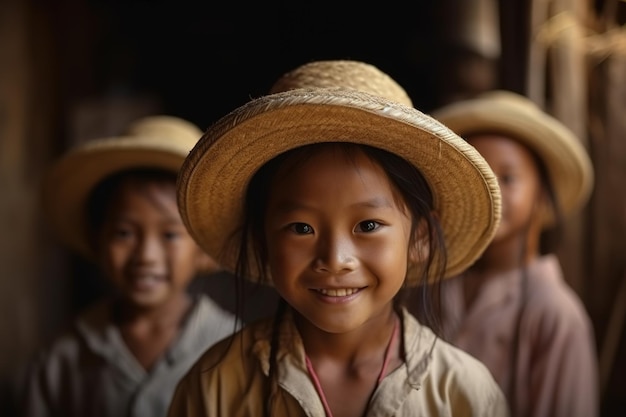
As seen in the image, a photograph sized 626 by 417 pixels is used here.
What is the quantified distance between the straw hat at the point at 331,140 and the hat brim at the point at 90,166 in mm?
501

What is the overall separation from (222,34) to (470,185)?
9.50 ft

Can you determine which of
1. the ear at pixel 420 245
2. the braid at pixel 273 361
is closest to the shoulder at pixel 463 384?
the ear at pixel 420 245

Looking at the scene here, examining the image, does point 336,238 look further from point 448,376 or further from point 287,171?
point 448,376

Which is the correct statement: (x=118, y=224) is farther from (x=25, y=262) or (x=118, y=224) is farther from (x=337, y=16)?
(x=337, y=16)

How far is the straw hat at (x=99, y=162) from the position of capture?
2.02 metres

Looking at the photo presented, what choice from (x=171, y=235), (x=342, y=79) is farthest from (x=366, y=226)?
(x=171, y=235)

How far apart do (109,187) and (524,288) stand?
4.04 ft

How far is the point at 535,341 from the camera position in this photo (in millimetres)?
2240

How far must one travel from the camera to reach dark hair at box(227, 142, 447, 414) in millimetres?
1380

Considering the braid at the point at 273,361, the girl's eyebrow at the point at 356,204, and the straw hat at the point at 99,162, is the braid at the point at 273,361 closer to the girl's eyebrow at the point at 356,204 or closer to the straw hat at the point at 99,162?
the girl's eyebrow at the point at 356,204

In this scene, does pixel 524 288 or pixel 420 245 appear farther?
pixel 524 288

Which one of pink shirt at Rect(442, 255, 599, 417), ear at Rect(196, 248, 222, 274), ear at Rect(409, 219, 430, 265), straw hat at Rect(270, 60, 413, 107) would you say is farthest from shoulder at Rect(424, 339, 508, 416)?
ear at Rect(196, 248, 222, 274)

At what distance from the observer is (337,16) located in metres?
3.55

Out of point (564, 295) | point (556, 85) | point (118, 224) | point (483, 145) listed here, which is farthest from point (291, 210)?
point (556, 85)
